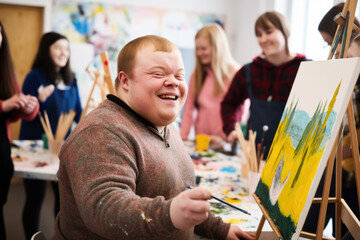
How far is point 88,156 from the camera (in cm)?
86

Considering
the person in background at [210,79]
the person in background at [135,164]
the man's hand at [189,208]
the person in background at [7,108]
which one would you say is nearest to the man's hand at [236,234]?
the person in background at [135,164]

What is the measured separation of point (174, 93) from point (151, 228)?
1.35 feet

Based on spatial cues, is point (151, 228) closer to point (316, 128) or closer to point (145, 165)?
point (145, 165)

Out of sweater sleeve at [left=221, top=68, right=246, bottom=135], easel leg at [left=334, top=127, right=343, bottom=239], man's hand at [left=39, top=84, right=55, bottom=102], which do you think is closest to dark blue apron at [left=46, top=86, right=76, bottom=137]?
man's hand at [left=39, top=84, right=55, bottom=102]

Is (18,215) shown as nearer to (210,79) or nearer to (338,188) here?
(210,79)

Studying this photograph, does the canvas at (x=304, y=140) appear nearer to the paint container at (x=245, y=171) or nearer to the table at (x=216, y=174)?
the table at (x=216, y=174)

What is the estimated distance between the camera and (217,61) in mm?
2869

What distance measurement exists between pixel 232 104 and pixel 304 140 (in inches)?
68.8

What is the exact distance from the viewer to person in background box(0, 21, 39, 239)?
6.18 feet

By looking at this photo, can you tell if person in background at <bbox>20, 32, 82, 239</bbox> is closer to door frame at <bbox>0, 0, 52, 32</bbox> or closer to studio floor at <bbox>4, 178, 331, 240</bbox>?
studio floor at <bbox>4, 178, 331, 240</bbox>

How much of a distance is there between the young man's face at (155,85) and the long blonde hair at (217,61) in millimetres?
1844

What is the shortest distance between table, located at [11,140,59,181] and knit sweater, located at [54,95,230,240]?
0.95m

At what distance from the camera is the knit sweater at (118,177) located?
782mm

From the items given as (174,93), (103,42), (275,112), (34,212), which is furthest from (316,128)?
(103,42)
